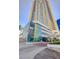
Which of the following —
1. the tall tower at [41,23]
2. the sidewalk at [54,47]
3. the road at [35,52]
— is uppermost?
the tall tower at [41,23]

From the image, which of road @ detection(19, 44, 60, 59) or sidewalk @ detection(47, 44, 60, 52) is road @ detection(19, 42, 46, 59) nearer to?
road @ detection(19, 44, 60, 59)

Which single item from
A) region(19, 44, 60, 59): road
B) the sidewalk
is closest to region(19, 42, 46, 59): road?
region(19, 44, 60, 59): road

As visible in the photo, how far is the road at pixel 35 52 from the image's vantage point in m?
1.27

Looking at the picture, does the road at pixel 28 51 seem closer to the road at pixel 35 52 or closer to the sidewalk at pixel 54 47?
the road at pixel 35 52

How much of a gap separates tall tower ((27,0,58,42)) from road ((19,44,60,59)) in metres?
0.08

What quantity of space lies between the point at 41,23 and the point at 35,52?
0.98ft

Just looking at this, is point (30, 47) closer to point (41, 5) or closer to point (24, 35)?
point (24, 35)

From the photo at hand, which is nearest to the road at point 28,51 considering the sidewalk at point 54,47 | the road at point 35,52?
the road at point 35,52

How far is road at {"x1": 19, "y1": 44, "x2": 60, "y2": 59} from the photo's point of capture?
1.27m

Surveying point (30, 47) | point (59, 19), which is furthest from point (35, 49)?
point (59, 19)

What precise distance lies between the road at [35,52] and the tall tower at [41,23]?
0.08 meters

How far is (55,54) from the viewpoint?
130 cm

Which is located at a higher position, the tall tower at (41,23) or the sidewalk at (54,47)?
the tall tower at (41,23)

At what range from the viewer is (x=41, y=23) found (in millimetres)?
1324
